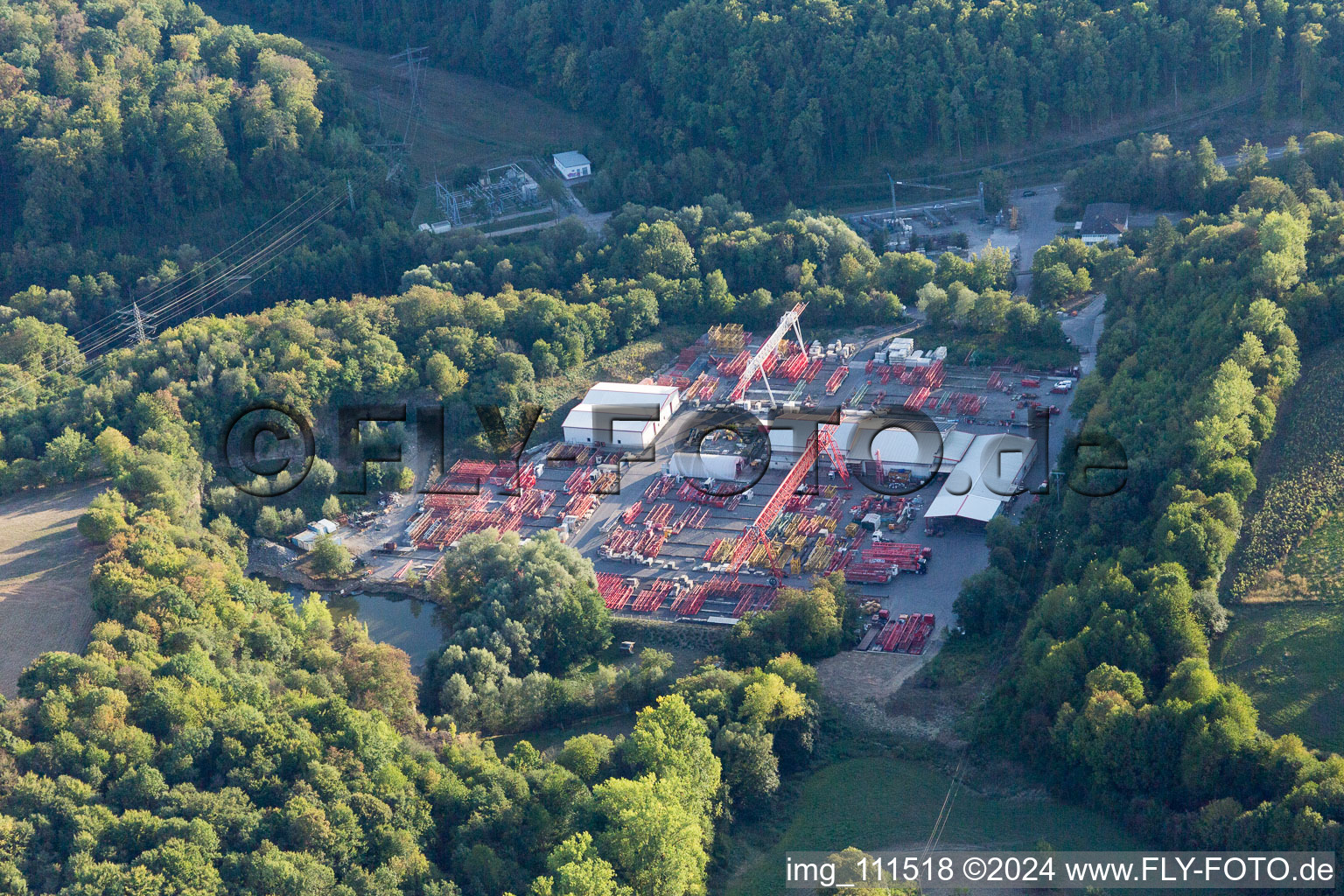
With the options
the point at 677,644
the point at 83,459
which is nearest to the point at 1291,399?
the point at 677,644

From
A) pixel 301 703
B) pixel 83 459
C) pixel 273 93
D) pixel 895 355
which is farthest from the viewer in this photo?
pixel 273 93

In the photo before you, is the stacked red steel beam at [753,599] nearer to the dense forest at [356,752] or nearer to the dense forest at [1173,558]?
the dense forest at [356,752]

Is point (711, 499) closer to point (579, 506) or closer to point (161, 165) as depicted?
point (579, 506)

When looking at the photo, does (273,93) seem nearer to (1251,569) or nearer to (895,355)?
(895,355)

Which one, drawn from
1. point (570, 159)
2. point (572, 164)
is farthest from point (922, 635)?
point (570, 159)

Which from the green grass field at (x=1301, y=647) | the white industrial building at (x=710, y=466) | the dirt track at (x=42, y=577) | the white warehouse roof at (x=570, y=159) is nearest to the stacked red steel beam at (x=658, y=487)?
the white industrial building at (x=710, y=466)

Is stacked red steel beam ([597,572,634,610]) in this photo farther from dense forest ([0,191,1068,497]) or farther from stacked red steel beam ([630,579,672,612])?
dense forest ([0,191,1068,497])

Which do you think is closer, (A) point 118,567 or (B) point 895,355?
(A) point 118,567
